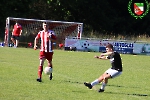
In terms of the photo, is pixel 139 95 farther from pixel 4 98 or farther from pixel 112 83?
pixel 4 98

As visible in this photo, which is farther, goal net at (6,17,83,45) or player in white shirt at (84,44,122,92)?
goal net at (6,17,83,45)

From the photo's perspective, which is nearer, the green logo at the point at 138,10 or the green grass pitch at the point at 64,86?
the green grass pitch at the point at 64,86

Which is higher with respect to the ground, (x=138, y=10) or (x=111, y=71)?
(x=138, y=10)

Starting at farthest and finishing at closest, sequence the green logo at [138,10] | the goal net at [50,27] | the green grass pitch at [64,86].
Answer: the green logo at [138,10] → the goal net at [50,27] → the green grass pitch at [64,86]

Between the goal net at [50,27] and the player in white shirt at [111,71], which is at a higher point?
the goal net at [50,27]

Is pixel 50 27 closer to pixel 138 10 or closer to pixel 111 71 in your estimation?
pixel 138 10

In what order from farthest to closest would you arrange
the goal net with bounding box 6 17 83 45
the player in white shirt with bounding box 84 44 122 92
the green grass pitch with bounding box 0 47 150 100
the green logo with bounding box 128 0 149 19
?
the green logo with bounding box 128 0 149 19
the goal net with bounding box 6 17 83 45
the player in white shirt with bounding box 84 44 122 92
the green grass pitch with bounding box 0 47 150 100

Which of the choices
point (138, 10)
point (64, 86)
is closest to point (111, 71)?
point (64, 86)

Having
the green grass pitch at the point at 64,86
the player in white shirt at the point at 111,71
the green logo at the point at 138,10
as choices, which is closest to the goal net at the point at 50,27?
the green logo at the point at 138,10

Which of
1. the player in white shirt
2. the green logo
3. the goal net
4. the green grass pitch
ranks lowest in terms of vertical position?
the green grass pitch

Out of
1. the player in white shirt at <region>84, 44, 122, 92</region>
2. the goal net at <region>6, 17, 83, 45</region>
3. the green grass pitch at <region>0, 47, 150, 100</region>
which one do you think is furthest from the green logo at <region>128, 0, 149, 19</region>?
the player in white shirt at <region>84, 44, 122, 92</region>

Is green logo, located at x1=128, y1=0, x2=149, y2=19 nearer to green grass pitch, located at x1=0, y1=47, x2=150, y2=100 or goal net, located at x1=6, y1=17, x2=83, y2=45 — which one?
goal net, located at x1=6, y1=17, x2=83, y2=45

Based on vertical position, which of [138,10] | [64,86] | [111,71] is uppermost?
[138,10]

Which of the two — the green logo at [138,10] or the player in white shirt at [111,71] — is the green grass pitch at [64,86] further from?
the green logo at [138,10]
